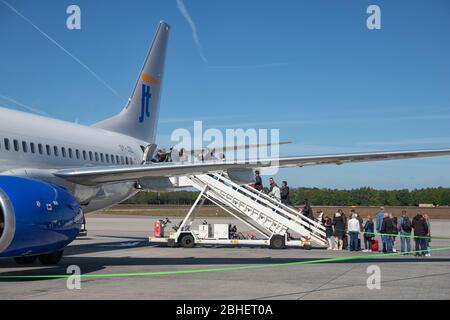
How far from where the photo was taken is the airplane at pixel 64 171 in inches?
428

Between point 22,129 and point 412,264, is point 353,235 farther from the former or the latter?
point 22,129

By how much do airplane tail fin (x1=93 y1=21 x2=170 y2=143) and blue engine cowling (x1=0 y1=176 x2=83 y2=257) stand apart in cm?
1044

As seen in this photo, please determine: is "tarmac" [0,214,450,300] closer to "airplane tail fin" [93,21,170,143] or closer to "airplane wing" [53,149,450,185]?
"airplane wing" [53,149,450,185]

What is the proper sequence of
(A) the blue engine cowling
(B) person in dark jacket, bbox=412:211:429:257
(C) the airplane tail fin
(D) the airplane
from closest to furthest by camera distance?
(A) the blue engine cowling
(D) the airplane
(B) person in dark jacket, bbox=412:211:429:257
(C) the airplane tail fin

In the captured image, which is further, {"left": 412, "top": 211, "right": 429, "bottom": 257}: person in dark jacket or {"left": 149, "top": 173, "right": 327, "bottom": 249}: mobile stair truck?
{"left": 149, "top": 173, "right": 327, "bottom": 249}: mobile stair truck

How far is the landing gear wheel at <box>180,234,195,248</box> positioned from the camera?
21194mm

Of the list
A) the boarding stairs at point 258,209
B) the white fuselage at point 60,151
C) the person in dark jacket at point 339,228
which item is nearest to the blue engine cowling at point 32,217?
the white fuselage at point 60,151

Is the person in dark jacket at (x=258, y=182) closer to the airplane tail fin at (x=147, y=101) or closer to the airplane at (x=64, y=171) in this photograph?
the airplane at (x=64, y=171)

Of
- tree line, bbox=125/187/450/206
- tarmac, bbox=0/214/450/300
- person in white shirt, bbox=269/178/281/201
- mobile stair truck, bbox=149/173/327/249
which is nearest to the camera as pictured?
tarmac, bbox=0/214/450/300

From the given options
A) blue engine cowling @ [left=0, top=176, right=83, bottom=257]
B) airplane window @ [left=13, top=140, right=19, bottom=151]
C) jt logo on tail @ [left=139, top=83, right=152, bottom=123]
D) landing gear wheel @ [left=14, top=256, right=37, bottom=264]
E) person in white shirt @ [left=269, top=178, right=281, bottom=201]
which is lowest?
landing gear wheel @ [left=14, top=256, right=37, bottom=264]

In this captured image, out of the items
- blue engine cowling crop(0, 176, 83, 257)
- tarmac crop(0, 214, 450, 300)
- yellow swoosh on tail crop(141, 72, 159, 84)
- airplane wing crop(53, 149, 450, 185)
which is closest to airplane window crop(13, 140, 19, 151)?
airplane wing crop(53, 149, 450, 185)

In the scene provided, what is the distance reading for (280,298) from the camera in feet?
31.2

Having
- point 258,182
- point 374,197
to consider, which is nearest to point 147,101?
point 258,182

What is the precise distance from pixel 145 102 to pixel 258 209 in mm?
6744
